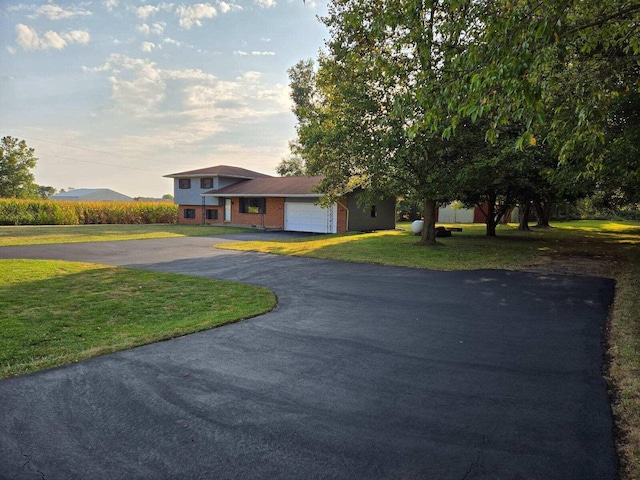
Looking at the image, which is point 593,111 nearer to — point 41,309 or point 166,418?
point 166,418

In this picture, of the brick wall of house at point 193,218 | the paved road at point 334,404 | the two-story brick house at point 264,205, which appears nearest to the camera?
the paved road at point 334,404

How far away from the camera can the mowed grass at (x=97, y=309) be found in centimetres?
481

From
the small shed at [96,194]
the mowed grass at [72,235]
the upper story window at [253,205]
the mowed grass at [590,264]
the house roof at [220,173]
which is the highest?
the small shed at [96,194]

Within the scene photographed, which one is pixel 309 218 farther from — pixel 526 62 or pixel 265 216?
pixel 526 62

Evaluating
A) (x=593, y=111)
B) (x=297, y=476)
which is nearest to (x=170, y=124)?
(x=593, y=111)

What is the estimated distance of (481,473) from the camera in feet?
8.21

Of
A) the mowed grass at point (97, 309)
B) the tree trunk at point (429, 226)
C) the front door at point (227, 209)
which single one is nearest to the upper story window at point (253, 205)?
the front door at point (227, 209)

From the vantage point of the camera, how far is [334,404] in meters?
3.44

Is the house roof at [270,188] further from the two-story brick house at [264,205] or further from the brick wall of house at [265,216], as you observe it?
the brick wall of house at [265,216]

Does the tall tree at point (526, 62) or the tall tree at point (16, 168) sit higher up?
the tall tree at point (16, 168)

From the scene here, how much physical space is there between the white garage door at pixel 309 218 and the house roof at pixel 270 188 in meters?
1.04

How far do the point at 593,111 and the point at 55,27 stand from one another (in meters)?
14.6

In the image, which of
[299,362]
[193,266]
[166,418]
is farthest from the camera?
[193,266]

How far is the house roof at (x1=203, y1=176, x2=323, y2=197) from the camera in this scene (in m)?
27.4
